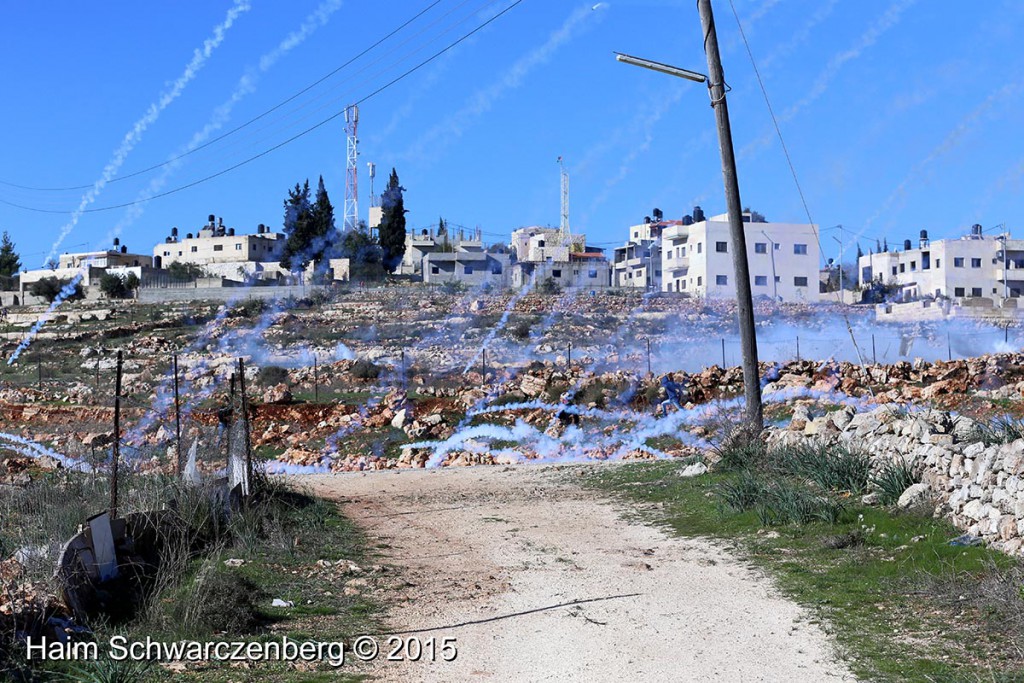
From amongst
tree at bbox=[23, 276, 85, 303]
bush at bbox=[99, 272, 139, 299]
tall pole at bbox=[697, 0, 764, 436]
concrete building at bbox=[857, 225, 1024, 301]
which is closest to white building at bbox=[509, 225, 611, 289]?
concrete building at bbox=[857, 225, 1024, 301]

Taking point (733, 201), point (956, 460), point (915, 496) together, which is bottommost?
point (915, 496)

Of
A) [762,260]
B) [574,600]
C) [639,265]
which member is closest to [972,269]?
[762,260]

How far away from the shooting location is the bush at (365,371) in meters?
39.5

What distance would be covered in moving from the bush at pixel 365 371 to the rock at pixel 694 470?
929 inches

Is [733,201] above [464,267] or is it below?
below

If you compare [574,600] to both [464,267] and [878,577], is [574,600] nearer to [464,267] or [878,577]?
[878,577]

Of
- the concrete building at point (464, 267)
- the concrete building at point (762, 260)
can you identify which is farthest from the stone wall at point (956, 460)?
the concrete building at point (464, 267)

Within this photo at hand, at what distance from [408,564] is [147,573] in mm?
2699

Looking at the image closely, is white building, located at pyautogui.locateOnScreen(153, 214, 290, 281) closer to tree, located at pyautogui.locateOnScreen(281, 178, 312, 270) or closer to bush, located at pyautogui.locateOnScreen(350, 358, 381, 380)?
tree, located at pyautogui.locateOnScreen(281, 178, 312, 270)

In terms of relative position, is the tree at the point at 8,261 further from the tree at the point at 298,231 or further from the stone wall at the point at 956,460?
the stone wall at the point at 956,460

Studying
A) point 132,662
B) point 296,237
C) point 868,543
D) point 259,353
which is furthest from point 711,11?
point 296,237

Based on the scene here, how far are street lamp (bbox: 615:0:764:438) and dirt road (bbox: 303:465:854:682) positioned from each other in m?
3.01

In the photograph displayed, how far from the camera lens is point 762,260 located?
7375 cm

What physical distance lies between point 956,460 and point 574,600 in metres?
4.42
